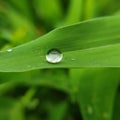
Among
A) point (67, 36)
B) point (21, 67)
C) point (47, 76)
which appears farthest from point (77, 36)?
point (47, 76)

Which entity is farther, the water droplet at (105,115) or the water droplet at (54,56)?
the water droplet at (105,115)

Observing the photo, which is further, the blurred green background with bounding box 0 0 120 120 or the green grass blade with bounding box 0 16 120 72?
the blurred green background with bounding box 0 0 120 120

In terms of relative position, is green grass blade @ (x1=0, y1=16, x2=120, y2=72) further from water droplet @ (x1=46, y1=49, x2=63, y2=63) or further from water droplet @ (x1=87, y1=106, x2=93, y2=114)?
water droplet @ (x1=87, y1=106, x2=93, y2=114)

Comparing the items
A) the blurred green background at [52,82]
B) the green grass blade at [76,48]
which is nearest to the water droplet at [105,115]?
the blurred green background at [52,82]

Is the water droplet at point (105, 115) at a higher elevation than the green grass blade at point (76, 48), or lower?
lower

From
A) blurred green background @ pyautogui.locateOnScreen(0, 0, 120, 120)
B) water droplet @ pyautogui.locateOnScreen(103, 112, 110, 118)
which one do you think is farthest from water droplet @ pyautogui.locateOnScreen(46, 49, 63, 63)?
water droplet @ pyautogui.locateOnScreen(103, 112, 110, 118)

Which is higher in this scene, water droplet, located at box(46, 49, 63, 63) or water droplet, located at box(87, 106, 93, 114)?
water droplet, located at box(46, 49, 63, 63)

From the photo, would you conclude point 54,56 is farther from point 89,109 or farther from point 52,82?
point 52,82

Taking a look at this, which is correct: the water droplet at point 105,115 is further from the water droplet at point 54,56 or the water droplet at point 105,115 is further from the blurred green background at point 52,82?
the water droplet at point 54,56

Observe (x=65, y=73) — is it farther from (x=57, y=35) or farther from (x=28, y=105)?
(x=57, y=35)
